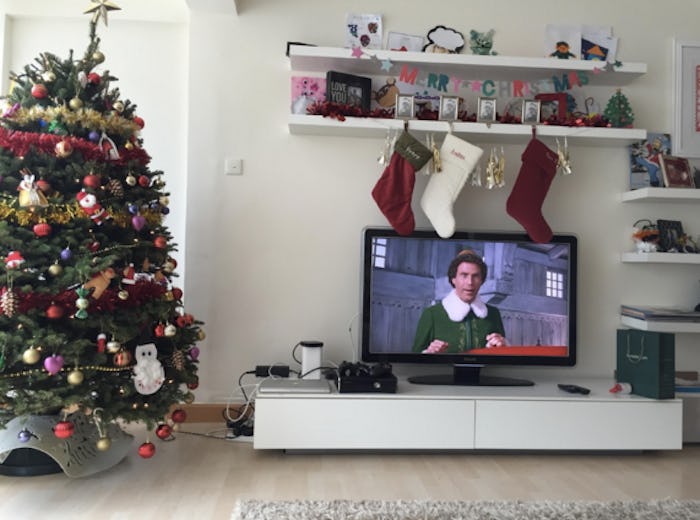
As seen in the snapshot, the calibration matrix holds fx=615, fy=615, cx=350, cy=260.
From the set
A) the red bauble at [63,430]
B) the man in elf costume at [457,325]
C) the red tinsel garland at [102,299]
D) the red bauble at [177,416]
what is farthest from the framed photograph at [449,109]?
the red bauble at [63,430]

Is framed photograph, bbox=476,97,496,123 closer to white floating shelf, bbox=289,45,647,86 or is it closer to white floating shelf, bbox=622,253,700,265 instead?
white floating shelf, bbox=289,45,647,86

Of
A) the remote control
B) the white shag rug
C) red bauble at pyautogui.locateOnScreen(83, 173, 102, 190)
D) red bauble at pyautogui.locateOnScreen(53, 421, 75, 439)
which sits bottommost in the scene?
the white shag rug

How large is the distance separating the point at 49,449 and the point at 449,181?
78.2 inches

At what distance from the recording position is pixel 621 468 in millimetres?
2568

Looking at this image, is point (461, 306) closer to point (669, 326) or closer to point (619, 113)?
point (669, 326)

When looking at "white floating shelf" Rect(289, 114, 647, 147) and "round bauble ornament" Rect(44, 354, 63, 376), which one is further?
"white floating shelf" Rect(289, 114, 647, 147)

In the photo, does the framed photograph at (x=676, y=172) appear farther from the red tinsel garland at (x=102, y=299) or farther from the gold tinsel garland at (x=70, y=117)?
the gold tinsel garland at (x=70, y=117)

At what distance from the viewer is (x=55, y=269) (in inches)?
81.0

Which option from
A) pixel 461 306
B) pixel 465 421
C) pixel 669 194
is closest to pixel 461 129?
pixel 461 306

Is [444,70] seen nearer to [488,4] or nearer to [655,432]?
[488,4]

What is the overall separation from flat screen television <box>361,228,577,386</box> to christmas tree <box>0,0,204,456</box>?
950 millimetres

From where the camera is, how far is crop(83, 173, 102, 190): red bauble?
6.93 ft

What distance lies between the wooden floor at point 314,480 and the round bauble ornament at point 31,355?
505 mm

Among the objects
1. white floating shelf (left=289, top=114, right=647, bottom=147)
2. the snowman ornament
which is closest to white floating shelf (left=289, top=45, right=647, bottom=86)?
white floating shelf (left=289, top=114, right=647, bottom=147)
